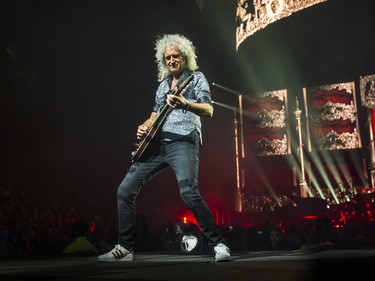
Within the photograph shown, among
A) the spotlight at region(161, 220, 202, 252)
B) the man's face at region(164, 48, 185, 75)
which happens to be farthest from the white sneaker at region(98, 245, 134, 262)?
the spotlight at region(161, 220, 202, 252)

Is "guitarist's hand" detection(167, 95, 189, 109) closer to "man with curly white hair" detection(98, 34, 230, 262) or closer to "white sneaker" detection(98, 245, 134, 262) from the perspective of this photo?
"man with curly white hair" detection(98, 34, 230, 262)

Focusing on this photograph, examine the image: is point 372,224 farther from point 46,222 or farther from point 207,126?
point 207,126

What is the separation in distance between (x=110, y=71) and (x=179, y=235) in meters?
8.89

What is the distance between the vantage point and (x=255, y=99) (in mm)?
23219

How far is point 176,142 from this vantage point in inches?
129

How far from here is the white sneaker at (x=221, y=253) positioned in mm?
2959

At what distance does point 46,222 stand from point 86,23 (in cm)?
637

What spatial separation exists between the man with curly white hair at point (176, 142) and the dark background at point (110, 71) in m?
9.11

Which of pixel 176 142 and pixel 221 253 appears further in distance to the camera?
pixel 176 142

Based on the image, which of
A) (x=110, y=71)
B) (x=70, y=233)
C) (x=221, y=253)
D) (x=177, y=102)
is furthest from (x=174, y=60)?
(x=110, y=71)

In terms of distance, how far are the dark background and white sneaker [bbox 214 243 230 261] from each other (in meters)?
9.77

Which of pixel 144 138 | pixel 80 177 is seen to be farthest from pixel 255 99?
pixel 144 138

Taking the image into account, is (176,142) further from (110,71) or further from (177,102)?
(110,71)

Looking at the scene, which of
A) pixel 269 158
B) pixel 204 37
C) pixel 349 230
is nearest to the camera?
pixel 349 230
